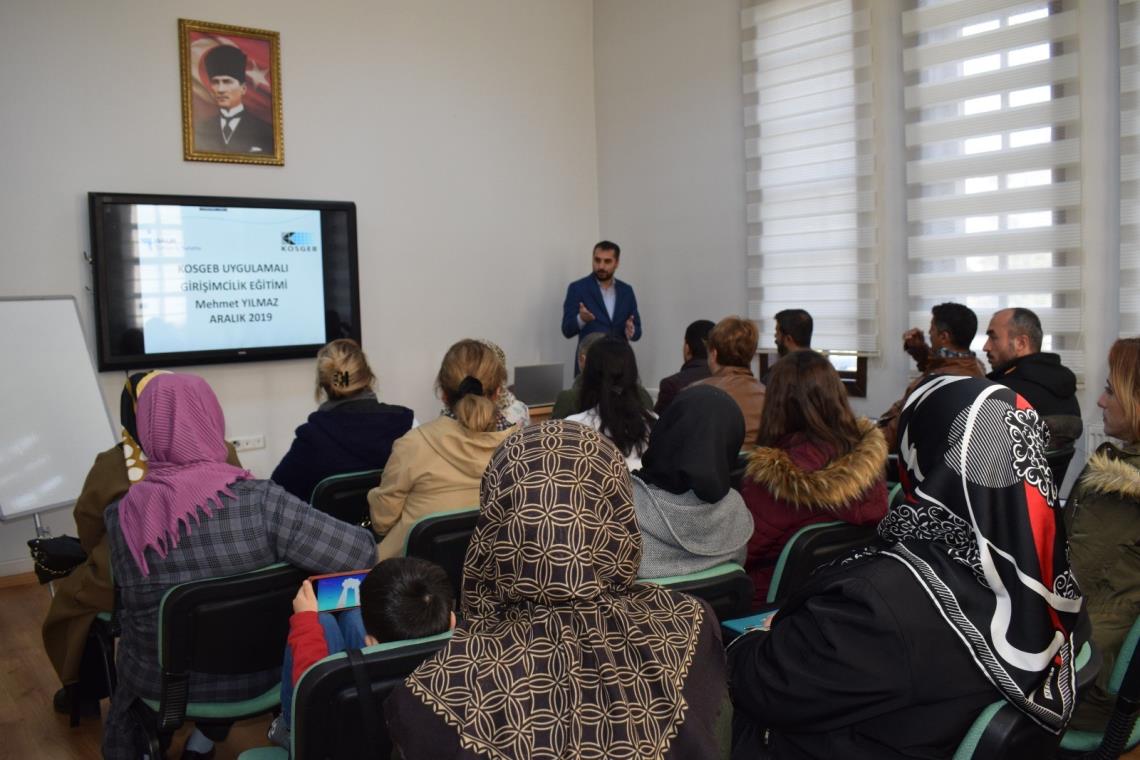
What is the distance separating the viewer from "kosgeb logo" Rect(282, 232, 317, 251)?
531 cm

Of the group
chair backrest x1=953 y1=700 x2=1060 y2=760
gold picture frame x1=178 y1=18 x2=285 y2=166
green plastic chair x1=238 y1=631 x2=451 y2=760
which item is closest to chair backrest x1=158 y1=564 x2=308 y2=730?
green plastic chair x1=238 y1=631 x2=451 y2=760

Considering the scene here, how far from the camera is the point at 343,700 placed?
55.6 inches

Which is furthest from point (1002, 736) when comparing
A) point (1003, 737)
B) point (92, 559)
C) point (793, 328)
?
point (793, 328)

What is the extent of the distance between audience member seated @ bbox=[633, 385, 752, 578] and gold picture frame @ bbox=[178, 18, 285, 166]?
155 inches

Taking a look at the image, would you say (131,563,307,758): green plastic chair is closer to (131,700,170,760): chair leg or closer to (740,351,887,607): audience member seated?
(131,700,170,760): chair leg

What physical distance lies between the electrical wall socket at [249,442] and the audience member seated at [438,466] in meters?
2.88

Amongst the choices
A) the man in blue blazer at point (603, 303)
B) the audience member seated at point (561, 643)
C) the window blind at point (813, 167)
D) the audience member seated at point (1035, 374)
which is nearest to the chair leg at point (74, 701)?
the audience member seated at point (561, 643)

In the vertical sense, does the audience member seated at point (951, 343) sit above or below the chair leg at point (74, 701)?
above

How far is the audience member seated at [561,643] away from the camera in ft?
3.61

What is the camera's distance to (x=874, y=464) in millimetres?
2301

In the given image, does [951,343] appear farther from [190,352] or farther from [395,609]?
[190,352]

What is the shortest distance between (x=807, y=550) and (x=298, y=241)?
4.01 m

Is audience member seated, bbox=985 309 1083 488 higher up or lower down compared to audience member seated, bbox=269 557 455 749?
higher up

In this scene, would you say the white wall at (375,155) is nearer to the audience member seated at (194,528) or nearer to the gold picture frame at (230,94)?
the gold picture frame at (230,94)
